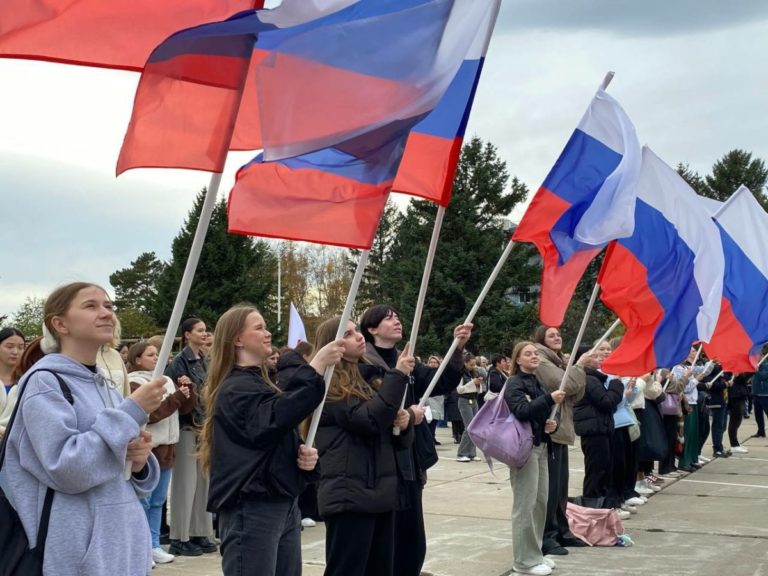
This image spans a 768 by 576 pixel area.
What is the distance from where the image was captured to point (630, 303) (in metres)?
8.61

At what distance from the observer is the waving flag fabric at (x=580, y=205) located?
722cm

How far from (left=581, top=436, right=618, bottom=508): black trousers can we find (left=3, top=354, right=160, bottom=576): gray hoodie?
745 centimetres

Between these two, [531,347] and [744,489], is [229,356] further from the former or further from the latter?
[744,489]

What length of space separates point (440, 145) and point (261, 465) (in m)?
2.28

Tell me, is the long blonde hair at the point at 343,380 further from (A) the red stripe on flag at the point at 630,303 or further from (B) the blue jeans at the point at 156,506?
(A) the red stripe on flag at the point at 630,303

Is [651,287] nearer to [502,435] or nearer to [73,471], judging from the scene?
[502,435]

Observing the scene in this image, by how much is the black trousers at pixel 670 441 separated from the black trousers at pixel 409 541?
28.4ft

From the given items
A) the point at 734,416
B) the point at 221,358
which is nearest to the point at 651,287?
the point at 221,358

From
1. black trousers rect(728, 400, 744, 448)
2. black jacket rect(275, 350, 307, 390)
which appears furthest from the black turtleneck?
black trousers rect(728, 400, 744, 448)

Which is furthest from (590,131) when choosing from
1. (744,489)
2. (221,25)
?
(744,489)

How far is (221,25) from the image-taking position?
12.1 ft

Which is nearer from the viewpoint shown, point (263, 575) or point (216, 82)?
point (216, 82)

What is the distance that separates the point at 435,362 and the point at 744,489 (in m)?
9.56

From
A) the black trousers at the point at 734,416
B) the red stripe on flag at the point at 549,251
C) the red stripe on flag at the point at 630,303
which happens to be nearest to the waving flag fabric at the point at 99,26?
the red stripe on flag at the point at 549,251
